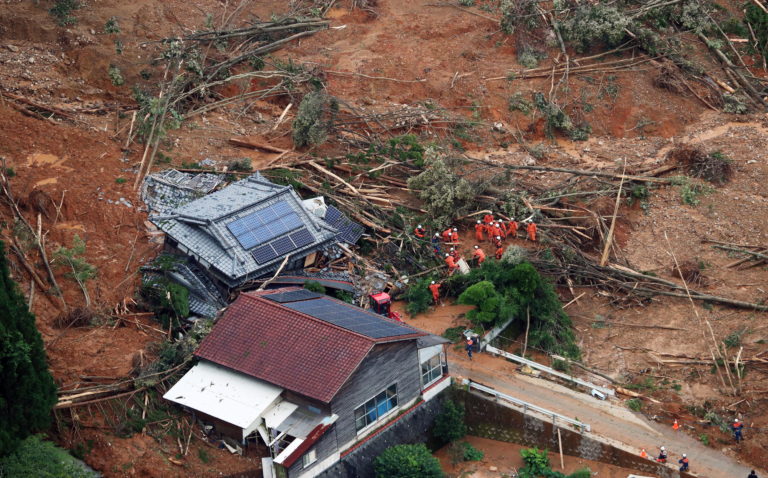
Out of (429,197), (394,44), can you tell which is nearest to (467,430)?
(429,197)

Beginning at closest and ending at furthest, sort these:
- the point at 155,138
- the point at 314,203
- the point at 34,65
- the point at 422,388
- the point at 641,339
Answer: the point at 422,388, the point at 641,339, the point at 314,203, the point at 155,138, the point at 34,65

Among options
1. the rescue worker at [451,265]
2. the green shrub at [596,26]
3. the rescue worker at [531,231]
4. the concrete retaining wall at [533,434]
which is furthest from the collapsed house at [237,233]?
the green shrub at [596,26]

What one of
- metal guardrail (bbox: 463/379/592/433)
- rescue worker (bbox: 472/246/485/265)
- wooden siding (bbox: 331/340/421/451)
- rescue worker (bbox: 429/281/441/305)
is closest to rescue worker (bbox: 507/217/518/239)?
rescue worker (bbox: 472/246/485/265)

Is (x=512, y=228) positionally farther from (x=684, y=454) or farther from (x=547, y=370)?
(x=684, y=454)

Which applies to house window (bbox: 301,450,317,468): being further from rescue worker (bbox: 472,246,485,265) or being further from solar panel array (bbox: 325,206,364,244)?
rescue worker (bbox: 472,246,485,265)

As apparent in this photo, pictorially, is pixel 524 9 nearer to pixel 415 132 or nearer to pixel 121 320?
pixel 415 132

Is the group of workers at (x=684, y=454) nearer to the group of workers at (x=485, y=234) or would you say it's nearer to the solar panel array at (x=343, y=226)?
the group of workers at (x=485, y=234)

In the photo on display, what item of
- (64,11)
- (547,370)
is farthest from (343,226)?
(64,11)
